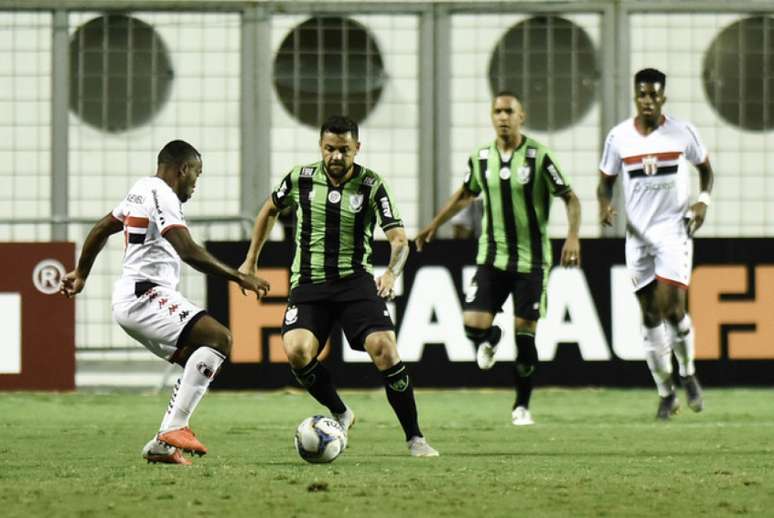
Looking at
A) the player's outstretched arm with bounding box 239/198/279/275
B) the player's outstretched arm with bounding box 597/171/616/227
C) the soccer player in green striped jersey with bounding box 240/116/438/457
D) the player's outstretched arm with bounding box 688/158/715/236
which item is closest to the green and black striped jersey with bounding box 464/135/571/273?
the player's outstretched arm with bounding box 597/171/616/227

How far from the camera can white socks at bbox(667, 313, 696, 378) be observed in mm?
11891

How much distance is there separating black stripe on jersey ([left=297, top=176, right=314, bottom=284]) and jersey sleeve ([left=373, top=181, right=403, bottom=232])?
0.37m

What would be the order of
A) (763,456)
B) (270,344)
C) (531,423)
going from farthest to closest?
1. (270,344)
2. (531,423)
3. (763,456)

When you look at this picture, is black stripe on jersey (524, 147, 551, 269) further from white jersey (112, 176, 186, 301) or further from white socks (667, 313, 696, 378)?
white jersey (112, 176, 186, 301)

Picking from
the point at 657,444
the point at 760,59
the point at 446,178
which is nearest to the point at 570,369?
the point at 446,178

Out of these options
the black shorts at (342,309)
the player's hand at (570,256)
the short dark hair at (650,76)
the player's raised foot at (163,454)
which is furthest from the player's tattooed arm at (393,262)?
the short dark hair at (650,76)

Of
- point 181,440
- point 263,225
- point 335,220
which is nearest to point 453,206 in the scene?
point 263,225

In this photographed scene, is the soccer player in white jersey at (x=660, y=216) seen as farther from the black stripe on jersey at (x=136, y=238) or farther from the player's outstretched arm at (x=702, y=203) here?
the black stripe on jersey at (x=136, y=238)

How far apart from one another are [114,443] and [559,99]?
7.08m

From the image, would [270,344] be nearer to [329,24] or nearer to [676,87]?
[329,24]

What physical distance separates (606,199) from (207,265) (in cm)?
401

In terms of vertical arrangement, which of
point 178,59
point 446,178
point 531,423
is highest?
point 178,59

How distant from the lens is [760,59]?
16.1 meters

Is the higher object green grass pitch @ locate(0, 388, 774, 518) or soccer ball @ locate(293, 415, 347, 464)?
soccer ball @ locate(293, 415, 347, 464)
